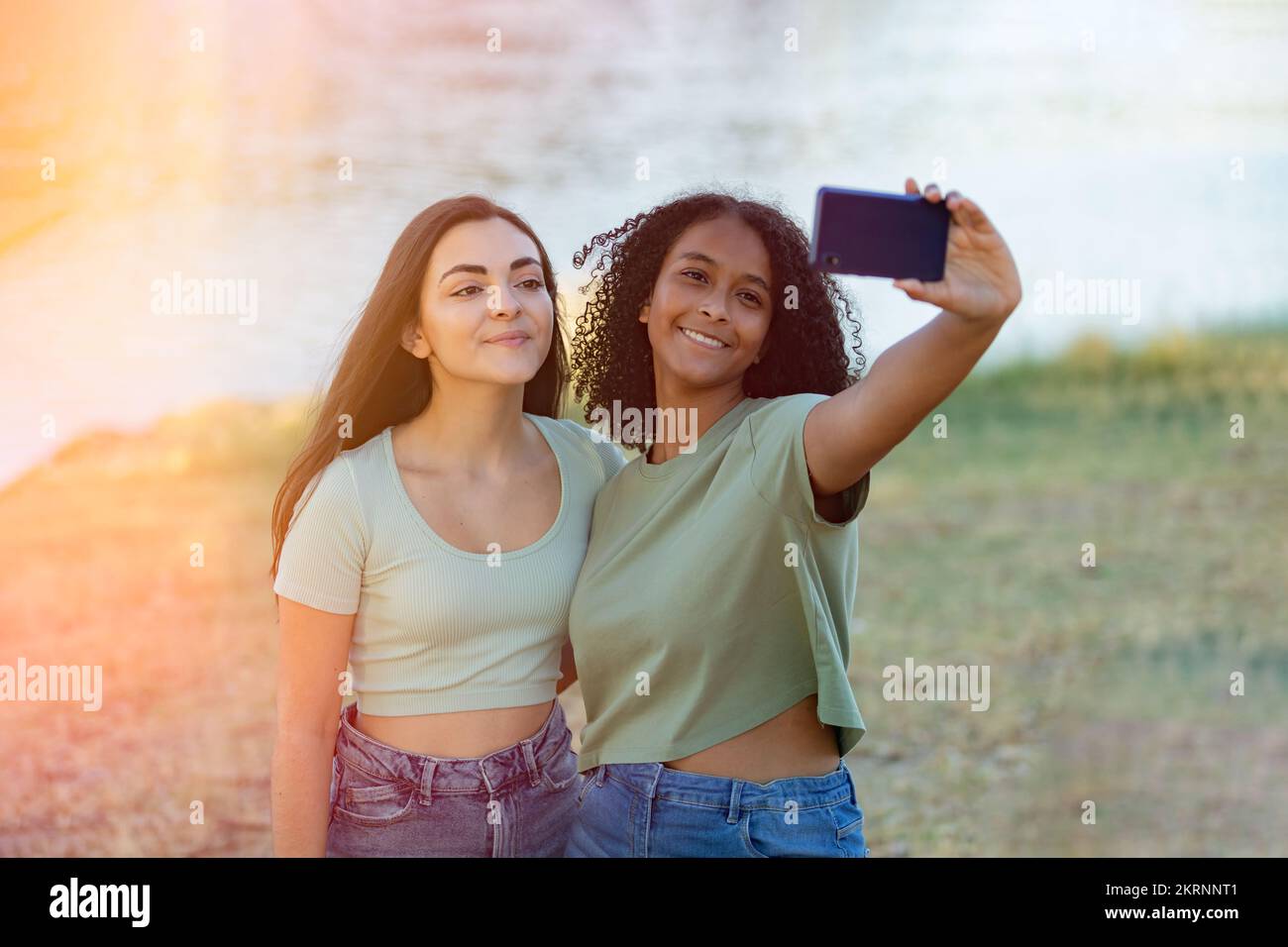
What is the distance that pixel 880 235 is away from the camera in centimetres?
188

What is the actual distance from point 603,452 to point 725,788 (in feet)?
3.01

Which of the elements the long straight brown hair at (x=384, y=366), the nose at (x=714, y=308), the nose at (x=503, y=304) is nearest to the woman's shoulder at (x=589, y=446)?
the long straight brown hair at (x=384, y=366)

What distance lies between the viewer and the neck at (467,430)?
2643 millimetres

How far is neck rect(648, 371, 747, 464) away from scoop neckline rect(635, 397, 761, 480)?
2 centimetres

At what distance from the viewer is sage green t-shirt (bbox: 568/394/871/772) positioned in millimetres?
2197

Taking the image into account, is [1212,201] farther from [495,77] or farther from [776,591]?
[776,591]

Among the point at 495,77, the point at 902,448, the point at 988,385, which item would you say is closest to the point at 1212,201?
the point at 988,385

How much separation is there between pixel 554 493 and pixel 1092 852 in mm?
4309
